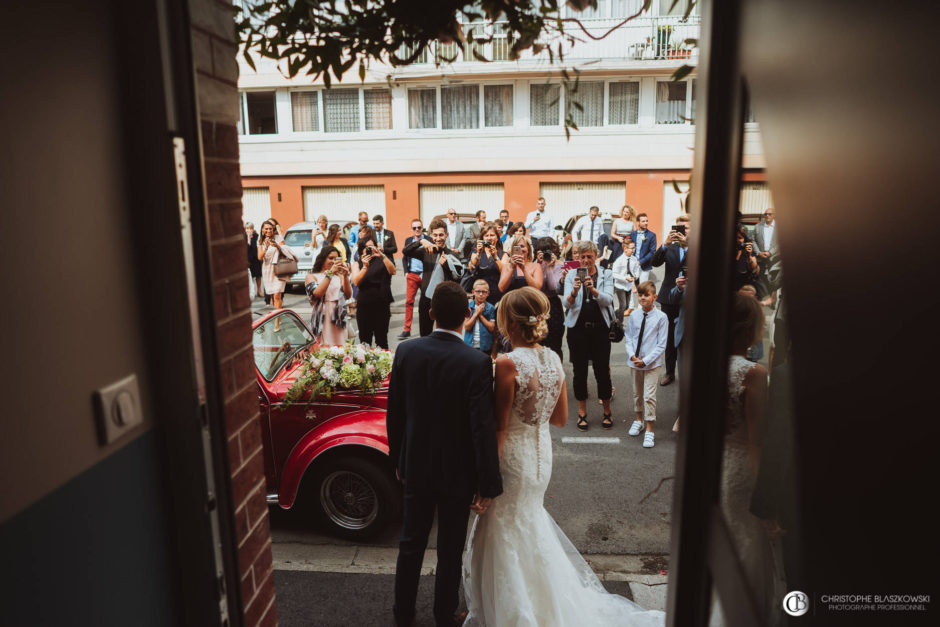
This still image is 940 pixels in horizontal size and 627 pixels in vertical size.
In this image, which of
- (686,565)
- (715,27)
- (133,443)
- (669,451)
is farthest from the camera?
(669,451)

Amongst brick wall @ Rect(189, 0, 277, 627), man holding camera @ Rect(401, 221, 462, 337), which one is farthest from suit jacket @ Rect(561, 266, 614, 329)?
brick wall @ Rect(189, 0, 277, 627)

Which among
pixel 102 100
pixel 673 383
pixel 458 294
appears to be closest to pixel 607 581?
pixel 458 294

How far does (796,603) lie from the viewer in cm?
132

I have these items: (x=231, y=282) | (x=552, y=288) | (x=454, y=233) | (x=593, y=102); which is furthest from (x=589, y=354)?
(x=593, y=102)

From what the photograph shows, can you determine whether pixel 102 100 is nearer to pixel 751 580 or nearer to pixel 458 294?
pixel 751 580

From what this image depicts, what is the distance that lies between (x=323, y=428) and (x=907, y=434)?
13.7 ft

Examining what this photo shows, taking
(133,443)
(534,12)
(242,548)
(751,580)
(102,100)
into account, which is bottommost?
(242,548)

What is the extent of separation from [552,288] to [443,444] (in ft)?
15.6

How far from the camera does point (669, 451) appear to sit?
643 centimetres

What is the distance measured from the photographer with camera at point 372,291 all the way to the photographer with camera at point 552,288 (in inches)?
83.6

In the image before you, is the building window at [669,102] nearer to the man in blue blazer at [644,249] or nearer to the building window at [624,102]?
the building window at [624,102]

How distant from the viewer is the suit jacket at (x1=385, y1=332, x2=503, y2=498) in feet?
11.4

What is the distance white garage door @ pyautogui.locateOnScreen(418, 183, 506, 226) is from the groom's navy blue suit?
20585 millimetres

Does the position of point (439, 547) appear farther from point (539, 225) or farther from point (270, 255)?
point (539, 225)
